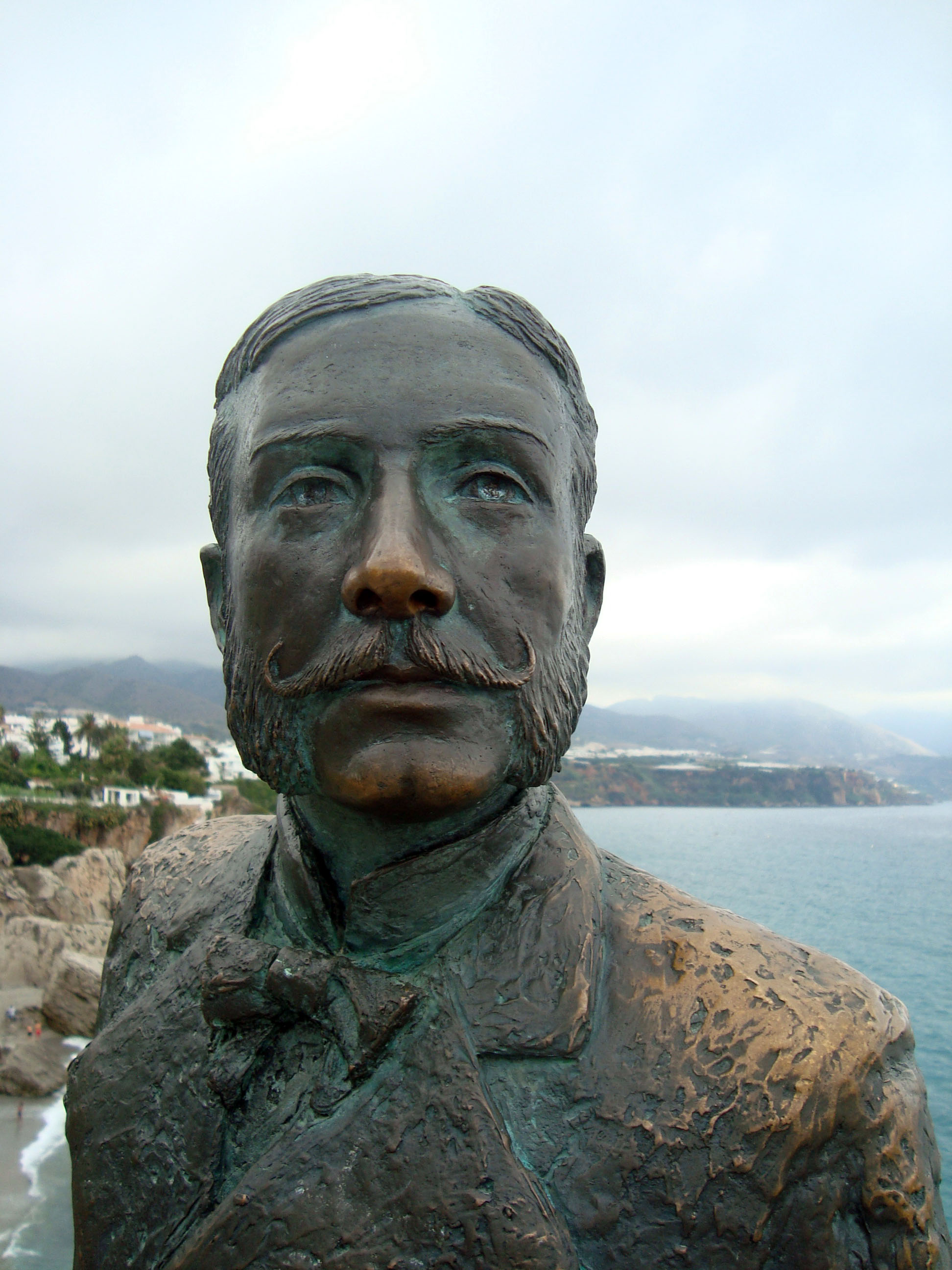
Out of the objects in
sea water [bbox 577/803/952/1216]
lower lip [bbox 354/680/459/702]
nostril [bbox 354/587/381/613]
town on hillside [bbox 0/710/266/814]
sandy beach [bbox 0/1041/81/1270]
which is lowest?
sandy beach [bbox 0/1041/81/1270]

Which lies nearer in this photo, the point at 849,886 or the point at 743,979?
the point at 743,979

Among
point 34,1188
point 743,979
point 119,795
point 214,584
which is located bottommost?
point 34,1188

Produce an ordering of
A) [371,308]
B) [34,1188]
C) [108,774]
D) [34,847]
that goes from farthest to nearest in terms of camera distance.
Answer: [108,774]
[34,847]
[34,1188]
[371,308]

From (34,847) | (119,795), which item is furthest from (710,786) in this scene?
(34,847)

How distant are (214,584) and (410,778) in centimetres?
101

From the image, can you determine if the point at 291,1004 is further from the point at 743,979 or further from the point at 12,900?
the point at 12,900

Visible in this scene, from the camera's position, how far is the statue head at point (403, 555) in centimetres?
168

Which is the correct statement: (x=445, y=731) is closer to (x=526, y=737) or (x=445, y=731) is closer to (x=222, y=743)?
(x=526, y=737)

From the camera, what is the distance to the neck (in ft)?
6.07

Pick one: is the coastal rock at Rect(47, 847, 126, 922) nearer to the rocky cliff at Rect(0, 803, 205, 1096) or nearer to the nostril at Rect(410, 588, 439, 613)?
the rocky cliff at Rect(0, 803, 205, 1096)

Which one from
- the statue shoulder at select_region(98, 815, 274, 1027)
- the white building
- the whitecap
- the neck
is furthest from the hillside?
the neck

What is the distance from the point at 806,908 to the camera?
36250 mm

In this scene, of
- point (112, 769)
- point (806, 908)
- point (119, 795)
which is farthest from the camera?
point (112, 769)

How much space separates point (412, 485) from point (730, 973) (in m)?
1.20
